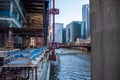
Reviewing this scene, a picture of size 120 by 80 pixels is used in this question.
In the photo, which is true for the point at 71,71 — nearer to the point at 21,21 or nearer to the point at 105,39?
the point at 21,21

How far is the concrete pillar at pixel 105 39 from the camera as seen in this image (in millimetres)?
5652

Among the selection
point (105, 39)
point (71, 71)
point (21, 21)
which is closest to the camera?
point (105, 39)

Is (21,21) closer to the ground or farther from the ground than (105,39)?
farther from the ground

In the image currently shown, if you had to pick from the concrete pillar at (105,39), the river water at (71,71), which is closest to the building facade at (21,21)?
the river water at (71,71)

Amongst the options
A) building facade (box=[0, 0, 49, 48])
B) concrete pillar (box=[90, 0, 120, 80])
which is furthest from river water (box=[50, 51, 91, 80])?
→ concrete pillar (box=[90, 0, 120, 80])

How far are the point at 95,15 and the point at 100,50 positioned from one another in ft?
4.31

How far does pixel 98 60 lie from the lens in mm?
6777

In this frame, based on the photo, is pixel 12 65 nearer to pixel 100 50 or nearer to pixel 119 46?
pixel 100 50

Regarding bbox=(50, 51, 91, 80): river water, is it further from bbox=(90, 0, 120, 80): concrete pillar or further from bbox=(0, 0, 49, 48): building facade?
bbox=(90, 0, 120, 80): concrete pillar

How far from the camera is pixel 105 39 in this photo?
620 cm

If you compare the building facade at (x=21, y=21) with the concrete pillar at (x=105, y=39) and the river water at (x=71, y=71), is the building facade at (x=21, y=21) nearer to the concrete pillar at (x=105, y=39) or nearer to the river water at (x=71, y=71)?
the river water at (x=71, y=71)

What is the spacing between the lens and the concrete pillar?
565 cm

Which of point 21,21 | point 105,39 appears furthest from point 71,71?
point 105,39

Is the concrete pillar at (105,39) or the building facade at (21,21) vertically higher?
the building facade at (21,21)
